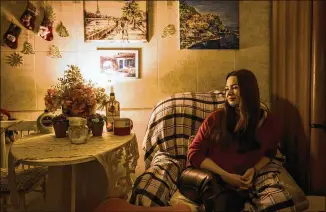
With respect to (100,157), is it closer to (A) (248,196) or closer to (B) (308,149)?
(A) (248,196)

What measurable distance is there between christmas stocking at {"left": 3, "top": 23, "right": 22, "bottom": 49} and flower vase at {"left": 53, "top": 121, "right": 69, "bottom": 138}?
94 centimetres

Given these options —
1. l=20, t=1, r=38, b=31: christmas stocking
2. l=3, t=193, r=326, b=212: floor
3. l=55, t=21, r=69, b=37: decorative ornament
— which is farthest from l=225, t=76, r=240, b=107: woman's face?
l=20, t=1, r=38, b=31: christmas stocking

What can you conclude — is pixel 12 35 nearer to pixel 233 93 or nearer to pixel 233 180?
pixel 233 93

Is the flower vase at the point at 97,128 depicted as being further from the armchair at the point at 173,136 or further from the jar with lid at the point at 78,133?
the armchair at the point at 173,136

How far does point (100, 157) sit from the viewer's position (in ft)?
5.04

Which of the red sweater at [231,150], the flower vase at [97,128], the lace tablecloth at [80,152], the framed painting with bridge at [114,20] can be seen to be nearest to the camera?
the lace tablecloth at [80,152]

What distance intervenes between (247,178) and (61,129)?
1101mm

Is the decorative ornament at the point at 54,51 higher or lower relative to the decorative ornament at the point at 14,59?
higher

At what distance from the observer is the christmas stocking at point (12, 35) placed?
2.39 metres

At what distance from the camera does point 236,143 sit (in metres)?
1.72

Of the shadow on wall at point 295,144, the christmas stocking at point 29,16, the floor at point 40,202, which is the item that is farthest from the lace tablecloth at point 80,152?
the shadow on wall at point 295,144

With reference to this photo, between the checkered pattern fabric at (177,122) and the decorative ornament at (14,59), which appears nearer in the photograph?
the checkered pattern fabric at (177,122)

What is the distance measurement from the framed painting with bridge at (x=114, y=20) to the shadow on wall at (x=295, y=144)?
1.22 meters

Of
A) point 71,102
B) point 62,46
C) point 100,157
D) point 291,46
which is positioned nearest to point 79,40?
point 62,46
